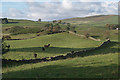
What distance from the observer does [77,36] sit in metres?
77.6

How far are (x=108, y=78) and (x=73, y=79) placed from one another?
3011 mm

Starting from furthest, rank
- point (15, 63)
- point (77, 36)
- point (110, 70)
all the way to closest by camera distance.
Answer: point (77, 36) < point (15, 63) < point (110, 70)

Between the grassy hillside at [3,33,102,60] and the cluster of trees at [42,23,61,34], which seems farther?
the cluster of trees at [42,23,61,34]

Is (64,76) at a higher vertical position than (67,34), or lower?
lower

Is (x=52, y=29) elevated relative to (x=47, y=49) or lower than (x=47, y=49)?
elevated

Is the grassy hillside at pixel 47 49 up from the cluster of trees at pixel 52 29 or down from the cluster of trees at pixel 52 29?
down

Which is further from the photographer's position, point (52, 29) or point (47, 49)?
point (52, 29)

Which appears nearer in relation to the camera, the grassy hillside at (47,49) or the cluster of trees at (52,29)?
the grassy hillside at (47,49)

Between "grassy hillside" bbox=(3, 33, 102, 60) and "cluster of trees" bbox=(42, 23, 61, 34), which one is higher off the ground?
"cluster of trees" bbox=(42, 23, 61, 34)

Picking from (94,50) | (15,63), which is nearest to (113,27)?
(94,50)

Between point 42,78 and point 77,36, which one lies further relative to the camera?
point 77,36

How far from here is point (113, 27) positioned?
543 ft

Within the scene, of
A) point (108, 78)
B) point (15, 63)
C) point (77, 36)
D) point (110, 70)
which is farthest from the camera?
point (77, 36)

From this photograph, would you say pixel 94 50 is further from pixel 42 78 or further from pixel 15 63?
pixel 42 78
